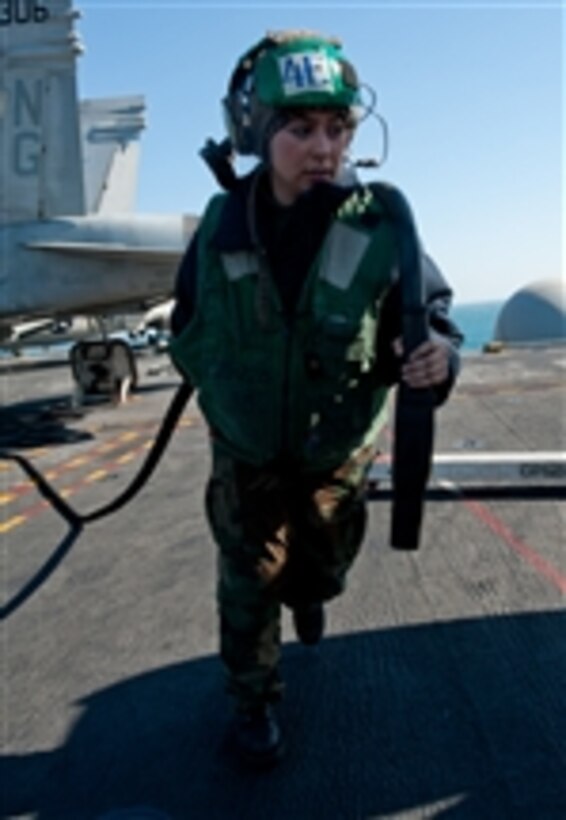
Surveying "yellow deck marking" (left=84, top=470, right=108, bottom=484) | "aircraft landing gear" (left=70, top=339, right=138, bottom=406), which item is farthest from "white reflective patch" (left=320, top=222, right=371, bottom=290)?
"aircraft landing gear" (left=70, top=339, right=138, bottom=406)

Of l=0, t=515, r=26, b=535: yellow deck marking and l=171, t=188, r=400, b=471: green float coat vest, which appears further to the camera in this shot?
l=0, t=515, r=26, b=535: yellow deck marking

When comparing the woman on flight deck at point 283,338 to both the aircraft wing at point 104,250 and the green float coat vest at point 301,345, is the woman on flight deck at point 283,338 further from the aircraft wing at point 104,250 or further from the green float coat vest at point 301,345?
the aircraft wing at point 104,250

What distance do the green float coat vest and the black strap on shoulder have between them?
0.68 feet

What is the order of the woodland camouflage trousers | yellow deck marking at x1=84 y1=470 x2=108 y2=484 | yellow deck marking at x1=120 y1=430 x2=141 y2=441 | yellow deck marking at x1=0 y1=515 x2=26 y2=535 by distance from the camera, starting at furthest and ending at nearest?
yellow deck marking at x1=120 y1=430 x2=141 y2=441
yellow deck marking at x1=84 y1=470 x2=108 y2=484
yellow deck marking at x1=0 y1=515 x2=26 y2=535
the woodland camouflage trousers

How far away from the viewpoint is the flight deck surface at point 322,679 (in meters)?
2.39

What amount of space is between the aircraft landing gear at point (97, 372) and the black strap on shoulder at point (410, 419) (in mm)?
12096

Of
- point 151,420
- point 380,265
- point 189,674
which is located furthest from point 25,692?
point 151,420

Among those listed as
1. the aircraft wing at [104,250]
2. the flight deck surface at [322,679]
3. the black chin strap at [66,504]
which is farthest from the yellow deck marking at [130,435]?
the black chin strap at [66,504]

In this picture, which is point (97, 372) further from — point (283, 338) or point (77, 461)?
point (283, 338)

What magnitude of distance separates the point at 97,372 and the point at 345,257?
12.2m

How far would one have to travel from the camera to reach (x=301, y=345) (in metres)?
2.51

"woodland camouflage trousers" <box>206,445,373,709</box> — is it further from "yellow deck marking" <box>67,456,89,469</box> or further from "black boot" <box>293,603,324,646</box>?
"yellow deck marking" <box>67,456,89,469</box>

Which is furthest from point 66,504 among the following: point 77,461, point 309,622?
point 77,461

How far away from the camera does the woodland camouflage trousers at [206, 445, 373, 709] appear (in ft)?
8.69
